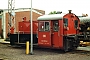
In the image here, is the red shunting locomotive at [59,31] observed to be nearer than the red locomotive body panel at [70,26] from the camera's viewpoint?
Yes

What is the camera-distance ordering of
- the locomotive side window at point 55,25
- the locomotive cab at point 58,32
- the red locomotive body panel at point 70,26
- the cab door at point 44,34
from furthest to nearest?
the cab door at point 44,34
the red locomotive body panel at point 70,26
the locomotive side window at point 55,25
the locomotive cab at point 58,32

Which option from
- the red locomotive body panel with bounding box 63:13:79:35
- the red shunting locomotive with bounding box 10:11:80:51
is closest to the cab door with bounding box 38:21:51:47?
the red shunting locomotive with bounding box 10:11:80:51

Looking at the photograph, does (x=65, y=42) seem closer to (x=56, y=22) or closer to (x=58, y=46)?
(x=58, y=46)

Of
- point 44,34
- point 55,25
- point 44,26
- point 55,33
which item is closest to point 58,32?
point 55,33

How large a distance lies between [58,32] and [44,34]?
4.07 ft

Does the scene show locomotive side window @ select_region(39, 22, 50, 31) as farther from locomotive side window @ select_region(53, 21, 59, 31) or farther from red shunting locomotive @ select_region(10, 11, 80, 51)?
locomotive side window @ select_region(53, 21, 59, 31)

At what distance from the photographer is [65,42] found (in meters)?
14.6

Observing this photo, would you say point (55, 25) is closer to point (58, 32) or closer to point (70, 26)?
point (58, 32)

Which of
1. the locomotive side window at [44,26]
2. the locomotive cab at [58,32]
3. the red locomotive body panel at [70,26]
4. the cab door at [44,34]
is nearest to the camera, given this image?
the locomotive cab at [58,32]

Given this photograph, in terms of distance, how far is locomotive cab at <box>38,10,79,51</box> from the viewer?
1448 centimetres

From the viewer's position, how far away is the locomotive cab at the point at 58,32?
1448 centimetres

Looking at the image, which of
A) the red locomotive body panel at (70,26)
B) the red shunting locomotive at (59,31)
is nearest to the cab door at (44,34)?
the red shunting locomotive at (59,31)

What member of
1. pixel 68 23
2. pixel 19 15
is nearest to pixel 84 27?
pixel 68 23

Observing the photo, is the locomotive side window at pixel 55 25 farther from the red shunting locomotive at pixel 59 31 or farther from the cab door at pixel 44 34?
the cab door at pixel 44 34
